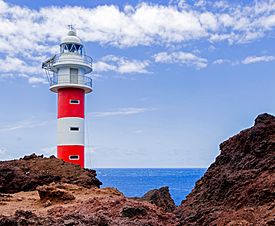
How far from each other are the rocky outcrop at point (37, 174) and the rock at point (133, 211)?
4924mm

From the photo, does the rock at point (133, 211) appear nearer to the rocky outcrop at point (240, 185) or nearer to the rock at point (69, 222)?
the rocky outcrop at point (240, 185)

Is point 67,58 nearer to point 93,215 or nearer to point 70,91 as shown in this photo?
point 70,91

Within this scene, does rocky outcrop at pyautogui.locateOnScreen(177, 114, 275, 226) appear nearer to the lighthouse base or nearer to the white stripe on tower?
the lighthouse base

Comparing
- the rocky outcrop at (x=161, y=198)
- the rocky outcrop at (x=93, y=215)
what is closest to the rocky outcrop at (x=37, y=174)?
the rocky outcrop at (x=161, y=198)

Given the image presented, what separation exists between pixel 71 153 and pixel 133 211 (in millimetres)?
15064

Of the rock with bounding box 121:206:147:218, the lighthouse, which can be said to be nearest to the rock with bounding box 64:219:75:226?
the rock with bounding box 121:206:147:218

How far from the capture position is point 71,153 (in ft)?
68.3

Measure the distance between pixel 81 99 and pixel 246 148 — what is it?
16143 mm

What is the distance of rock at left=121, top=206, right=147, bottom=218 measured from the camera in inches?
240

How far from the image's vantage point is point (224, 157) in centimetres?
709

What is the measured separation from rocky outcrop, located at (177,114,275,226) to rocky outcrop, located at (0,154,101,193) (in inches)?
193

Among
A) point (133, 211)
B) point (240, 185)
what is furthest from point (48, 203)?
point (240, 185)

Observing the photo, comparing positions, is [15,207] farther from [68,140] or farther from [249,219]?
[68,140]

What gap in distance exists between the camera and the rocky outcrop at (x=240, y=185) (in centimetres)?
521
